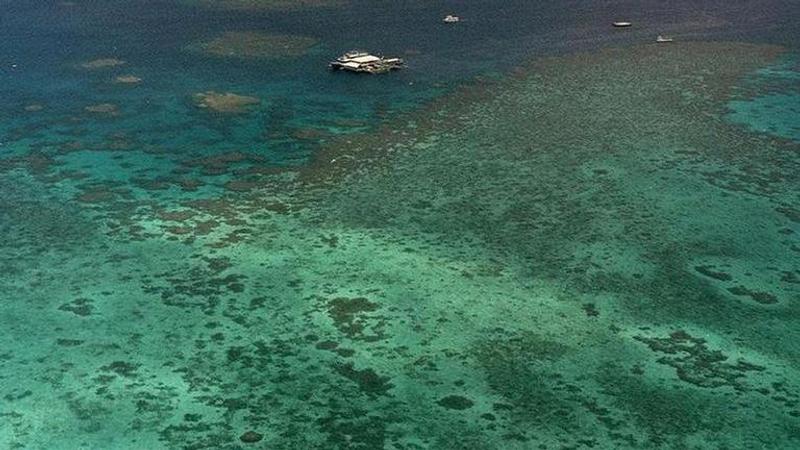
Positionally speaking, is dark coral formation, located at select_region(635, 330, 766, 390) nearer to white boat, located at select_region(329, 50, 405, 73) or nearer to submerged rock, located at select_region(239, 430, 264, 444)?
submerged rock, located at select_region(239, 430, 264, 444)

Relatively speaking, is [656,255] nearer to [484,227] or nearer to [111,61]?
[484,227]

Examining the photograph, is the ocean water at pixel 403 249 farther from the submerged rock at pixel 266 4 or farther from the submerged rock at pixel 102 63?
the submerged rock at pixel 266 4

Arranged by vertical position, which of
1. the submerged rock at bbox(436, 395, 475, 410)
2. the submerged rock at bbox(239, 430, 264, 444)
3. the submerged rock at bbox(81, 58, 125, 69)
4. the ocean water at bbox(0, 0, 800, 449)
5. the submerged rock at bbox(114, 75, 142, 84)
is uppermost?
the submerged rock at bbox(81, 58, 125, 69)

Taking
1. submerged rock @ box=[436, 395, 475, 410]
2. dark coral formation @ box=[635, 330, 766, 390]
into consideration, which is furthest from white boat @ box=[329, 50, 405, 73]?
submerged rock @ box=[436, 395, 475, 410]

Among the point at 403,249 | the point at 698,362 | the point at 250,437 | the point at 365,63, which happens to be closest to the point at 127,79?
the point at 365,63

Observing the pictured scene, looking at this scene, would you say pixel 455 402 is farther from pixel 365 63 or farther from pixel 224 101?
pixel 365 63

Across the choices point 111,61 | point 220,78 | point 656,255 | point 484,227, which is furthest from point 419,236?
point 111,61

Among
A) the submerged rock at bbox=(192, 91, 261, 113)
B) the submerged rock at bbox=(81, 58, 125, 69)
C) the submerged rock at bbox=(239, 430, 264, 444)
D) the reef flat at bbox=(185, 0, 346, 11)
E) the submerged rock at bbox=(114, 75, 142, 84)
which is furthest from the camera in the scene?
the reef flat at bbox=(185, 0, 346, 11)
